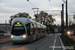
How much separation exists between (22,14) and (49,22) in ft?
145

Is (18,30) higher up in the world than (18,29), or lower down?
lower down

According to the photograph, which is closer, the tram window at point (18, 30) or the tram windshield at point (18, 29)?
the tram window at point (18, 30)

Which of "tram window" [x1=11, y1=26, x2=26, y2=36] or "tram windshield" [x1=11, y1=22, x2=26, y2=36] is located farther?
"tram windshield" [x1=11, y1=22, x2=26, y2=36]

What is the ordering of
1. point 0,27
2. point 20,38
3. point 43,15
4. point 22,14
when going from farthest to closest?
point 0,27
point 43,15
point 22,14
point 20,38

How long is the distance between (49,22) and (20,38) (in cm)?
9764

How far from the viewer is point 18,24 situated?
23.4m

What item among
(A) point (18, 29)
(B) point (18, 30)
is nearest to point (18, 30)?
(B) point (18, 30)

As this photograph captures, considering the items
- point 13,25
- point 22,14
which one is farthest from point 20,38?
point 22,14

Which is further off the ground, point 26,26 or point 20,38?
point 26,26

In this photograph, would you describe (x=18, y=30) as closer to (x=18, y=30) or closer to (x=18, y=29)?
(x=18, y=30)

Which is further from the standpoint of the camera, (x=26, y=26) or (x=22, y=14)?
(x=22, y=14)

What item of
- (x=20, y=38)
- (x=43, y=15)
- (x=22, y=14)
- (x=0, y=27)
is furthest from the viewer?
(x=0, y=27)

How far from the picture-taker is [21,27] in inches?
918

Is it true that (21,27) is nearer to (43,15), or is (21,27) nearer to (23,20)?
(23,20)
